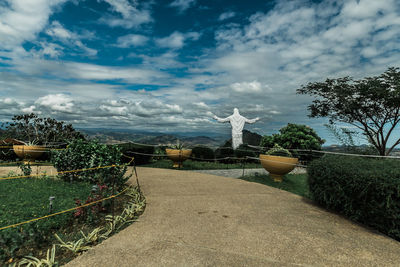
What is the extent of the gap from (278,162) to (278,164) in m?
0.07

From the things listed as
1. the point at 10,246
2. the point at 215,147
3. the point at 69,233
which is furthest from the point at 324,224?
the point at 215,147

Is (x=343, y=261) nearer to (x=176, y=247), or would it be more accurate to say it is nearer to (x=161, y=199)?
(x=176, y=247)

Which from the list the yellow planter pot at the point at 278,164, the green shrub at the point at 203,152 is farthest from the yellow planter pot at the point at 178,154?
the yellow planter pot at the point at 278,164

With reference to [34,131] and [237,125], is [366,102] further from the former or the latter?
[34,131]

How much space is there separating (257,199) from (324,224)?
58.6 inches

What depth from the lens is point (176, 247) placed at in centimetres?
273

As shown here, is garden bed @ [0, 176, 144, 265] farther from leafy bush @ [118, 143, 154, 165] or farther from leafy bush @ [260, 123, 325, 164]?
leafy bush @ [260, 123, 325, 164]

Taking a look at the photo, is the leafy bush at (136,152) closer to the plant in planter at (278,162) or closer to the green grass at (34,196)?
the green grass at (34,196)

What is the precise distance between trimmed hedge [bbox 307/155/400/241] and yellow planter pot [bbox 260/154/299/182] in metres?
2.27

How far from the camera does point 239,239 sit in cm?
299

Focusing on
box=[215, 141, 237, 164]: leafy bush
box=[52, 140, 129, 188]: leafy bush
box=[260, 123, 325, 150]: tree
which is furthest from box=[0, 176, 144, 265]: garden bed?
box=[260, 123, 325, 150]: tree

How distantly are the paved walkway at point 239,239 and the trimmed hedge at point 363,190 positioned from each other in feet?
0.62

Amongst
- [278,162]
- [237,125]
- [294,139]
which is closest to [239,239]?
[278,162]

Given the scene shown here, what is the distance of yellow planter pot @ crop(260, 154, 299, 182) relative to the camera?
6.97m
